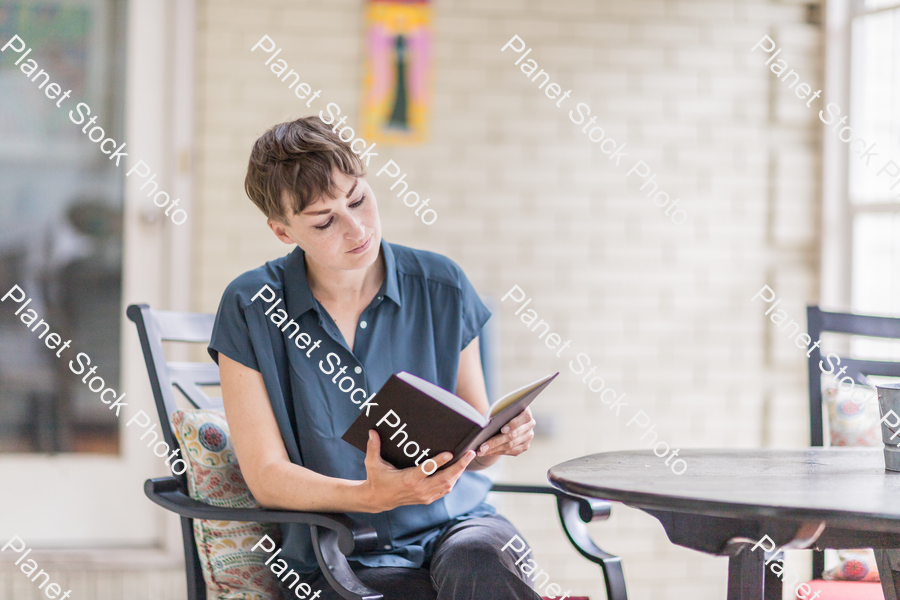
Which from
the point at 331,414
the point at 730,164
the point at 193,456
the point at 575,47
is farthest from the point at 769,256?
the point at 193,456

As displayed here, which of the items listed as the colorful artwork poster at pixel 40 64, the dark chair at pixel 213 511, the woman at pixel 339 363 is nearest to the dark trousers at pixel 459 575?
the woman at pixel 339 363

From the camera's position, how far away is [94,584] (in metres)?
2.99

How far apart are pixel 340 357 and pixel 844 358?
4.53ft

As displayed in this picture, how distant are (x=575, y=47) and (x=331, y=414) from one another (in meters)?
2.31

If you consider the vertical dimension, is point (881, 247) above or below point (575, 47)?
below

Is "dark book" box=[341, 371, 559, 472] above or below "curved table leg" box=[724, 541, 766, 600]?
above

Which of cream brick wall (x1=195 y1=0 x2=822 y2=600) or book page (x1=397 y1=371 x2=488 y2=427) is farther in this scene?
cream brick wall (x1=195 y1=0 x2=822 y2=600)

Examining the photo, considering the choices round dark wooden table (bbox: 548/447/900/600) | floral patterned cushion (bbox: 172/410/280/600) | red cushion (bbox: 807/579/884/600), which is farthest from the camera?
red cushion (bbox: 807/579/884/600)

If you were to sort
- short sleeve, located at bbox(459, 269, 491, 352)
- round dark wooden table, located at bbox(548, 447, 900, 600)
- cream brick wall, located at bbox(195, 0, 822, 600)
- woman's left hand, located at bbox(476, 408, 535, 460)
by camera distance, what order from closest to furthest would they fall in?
round dark wooden table, located at bbox(548, 447, 900, 600)
woman's left hand, located at bbox(476, 408, 535, 460)
short sleeve, located at bbox(459, 269, 491, 352)
cream brick wall, located at bbox(195, 0, 822, 600)

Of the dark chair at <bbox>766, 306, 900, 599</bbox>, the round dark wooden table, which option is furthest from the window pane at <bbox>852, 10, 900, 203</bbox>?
the round dark wooden table

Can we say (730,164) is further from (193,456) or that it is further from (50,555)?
(50,555)

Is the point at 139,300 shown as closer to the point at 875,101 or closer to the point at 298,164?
the point at 298,164

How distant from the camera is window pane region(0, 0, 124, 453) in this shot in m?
3.09

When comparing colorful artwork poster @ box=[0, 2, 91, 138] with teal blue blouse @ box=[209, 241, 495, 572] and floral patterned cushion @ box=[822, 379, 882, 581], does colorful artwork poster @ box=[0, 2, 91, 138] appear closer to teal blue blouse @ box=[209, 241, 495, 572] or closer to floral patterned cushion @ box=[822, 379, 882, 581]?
teal blue blouse @ box=[209, 241, 495, 572]
